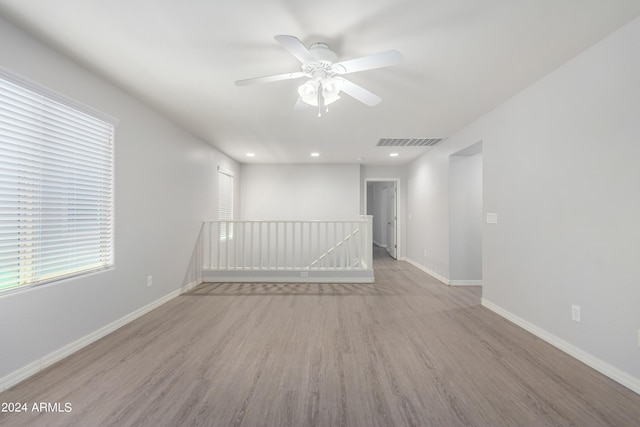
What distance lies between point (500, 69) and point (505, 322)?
2459 millimetres

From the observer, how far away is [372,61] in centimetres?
170

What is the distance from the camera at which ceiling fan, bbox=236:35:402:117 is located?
1.62 m

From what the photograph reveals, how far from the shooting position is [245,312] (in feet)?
10.1

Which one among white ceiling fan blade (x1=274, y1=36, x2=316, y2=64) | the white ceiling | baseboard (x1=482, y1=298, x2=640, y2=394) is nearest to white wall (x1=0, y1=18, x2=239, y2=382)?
the white ceiling

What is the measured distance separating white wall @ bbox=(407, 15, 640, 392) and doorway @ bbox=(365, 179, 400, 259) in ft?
11.6

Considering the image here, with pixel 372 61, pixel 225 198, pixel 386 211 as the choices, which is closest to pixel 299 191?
pixel 225 198

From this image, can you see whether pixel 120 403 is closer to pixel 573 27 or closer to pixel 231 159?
pixel 573 27

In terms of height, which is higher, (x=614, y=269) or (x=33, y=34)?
(x=33, y=34)

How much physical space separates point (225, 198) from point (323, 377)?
452cm

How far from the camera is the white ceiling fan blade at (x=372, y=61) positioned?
1607mm

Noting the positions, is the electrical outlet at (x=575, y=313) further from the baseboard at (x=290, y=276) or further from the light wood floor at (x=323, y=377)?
the baseboard at (x=290, y=276)

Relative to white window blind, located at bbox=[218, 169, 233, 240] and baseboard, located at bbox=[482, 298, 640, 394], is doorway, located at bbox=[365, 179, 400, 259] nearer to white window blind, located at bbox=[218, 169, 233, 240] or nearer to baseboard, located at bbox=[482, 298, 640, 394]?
white window blind, located at bbox=[218, 169, 233, 240]

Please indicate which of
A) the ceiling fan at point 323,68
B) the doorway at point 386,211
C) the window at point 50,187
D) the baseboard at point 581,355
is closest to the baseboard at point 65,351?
the window at point 50,187

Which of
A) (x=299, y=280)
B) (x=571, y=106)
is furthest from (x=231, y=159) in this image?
(x=571, y=106)
